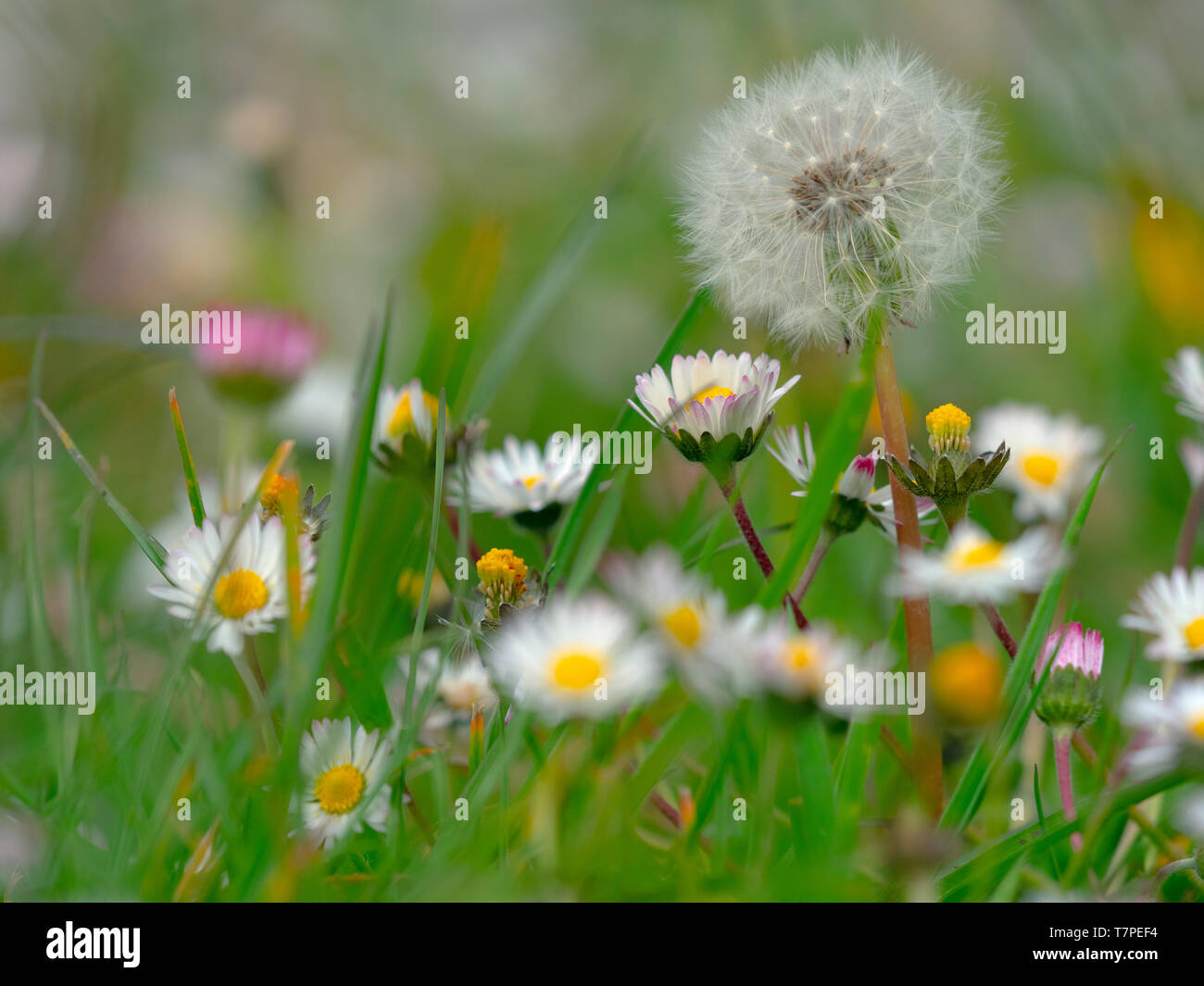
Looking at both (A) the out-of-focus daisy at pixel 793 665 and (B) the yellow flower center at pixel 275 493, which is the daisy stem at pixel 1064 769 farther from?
(B) the yellow flower center at pixel 275 493

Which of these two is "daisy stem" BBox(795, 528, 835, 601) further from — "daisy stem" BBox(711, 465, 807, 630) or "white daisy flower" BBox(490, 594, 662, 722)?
"white daisy flower" BBox(490, 594, 662, 722)

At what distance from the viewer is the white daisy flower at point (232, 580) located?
69 cm

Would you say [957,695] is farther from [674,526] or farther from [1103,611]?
[1103,611]

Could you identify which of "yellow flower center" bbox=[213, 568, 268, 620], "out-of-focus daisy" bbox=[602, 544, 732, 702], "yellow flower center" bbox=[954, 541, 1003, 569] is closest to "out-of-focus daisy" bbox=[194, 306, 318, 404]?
"yellow flower center" bbox=[213, 568, 268, 620]

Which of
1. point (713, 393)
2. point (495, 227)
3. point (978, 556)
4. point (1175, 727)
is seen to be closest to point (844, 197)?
point (713, 393)

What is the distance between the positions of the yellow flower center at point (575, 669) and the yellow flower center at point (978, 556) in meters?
0.20

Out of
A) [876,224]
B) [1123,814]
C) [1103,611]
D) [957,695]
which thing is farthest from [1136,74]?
[957,695]

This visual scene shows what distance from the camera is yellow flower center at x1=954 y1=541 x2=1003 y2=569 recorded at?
590mm

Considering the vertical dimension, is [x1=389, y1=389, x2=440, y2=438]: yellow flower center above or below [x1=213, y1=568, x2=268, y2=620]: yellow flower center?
above

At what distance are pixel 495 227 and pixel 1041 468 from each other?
0.66m

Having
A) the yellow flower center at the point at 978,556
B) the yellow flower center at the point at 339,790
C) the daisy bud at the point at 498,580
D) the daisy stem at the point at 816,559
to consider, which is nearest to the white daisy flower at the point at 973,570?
the yellow flower center at the point at 978,556

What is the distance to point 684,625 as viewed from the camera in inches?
21.8
